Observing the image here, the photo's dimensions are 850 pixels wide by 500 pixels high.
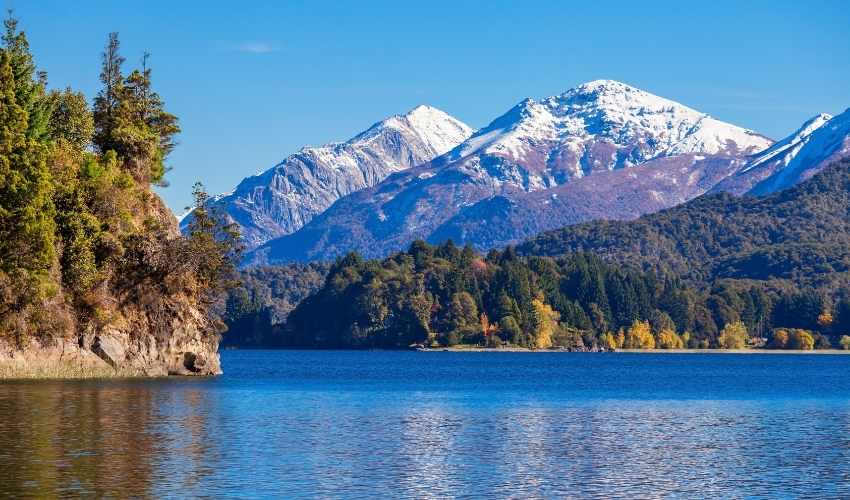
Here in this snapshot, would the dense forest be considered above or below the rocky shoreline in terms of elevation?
above

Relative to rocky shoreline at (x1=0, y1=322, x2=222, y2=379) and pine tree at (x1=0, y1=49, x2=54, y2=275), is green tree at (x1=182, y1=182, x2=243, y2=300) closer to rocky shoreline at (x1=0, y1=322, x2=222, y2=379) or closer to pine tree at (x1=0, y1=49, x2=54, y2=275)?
rocky shoreline at (x1=0, y1=322, x2=222, y2=379)

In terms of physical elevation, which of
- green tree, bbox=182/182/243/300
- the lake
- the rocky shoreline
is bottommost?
the lake

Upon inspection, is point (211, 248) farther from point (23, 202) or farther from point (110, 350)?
point (23, 202)

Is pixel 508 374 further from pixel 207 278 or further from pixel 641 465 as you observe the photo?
pixel 641 465

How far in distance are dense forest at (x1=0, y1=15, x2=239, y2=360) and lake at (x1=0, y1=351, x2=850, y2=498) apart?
710 cm

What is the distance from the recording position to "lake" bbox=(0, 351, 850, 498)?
51.3 meters

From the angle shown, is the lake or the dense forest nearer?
the lake

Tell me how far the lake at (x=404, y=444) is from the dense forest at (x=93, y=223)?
7.10 meters

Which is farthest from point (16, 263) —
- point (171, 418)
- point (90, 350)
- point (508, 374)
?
point (508, 374)

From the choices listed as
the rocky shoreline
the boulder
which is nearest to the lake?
the rocky shoreline

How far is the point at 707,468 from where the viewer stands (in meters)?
58.7

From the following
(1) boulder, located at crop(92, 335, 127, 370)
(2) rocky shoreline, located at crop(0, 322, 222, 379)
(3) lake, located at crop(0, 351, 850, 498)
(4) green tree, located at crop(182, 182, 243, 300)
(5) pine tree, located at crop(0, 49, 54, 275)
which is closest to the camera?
(3) lake, located at crop(0, 351, 850, 498)

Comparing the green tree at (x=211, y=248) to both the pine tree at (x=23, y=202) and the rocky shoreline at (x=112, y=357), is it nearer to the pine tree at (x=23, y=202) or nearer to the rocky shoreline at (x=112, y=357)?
the rocky shoreline at (x=112, y=357)

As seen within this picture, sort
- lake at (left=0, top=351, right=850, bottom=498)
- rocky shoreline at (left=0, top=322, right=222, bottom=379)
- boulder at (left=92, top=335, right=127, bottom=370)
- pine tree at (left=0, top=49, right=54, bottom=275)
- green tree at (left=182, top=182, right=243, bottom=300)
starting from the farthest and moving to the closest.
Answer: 1. green tree at (left=182, top=182, right=243, bottom=300)
2. boulder at (left=92, top=335, right=127, bottom=370)
3. rocky shoreline at (left=0, top=322, right=222, bottom=379)
4. pine tree at (left=0, top=49, right=54, bottom=275)
5. lake at (left=0, top=351, right=850, bottom=498)
